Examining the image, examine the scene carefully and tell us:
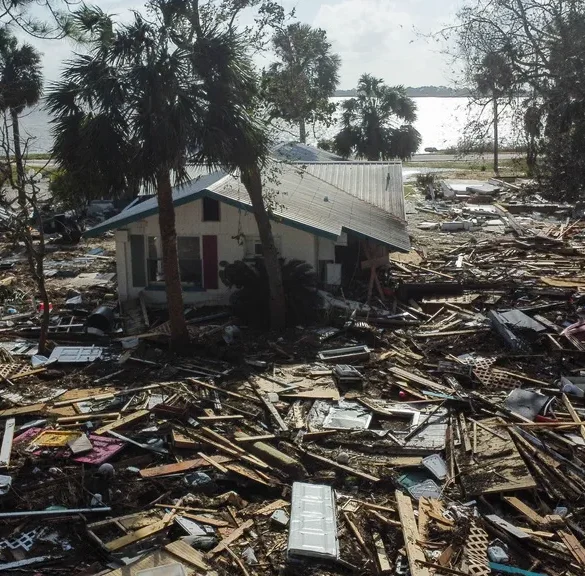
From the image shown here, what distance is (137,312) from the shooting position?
2112cm

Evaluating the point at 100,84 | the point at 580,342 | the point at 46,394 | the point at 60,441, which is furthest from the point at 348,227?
the point at 60,441

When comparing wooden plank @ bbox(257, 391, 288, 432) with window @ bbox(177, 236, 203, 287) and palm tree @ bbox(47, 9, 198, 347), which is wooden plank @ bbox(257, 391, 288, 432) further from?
window @ bbox(177, 236, 203, 287)

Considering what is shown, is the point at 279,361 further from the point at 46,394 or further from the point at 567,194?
the point at 567,194

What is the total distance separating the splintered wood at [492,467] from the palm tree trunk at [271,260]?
26.9ft

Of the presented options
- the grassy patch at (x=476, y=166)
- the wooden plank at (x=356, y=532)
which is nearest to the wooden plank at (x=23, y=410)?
the wooden plank at (x=356, y=532)

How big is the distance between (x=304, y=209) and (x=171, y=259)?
621 cm

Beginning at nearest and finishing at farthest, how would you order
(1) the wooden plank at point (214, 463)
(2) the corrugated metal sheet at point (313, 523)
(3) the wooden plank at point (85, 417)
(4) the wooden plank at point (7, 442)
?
1. (2) the corrugated metal sheet at point (313, 523)
2. (1) the wooden plank at point (214, 463)
3. (4) the wooden plank at point (7, 442)
4. (3) the wooden plank at point (85, 417)

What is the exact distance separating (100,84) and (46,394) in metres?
6.54

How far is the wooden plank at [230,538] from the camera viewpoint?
8.88 meters

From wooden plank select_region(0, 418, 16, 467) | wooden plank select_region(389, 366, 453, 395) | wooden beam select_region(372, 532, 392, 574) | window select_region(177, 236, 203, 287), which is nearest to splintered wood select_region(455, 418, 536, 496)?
wooden beam select_region(372, 532, 392, 574)

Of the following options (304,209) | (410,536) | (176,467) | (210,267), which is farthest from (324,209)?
(410,536)

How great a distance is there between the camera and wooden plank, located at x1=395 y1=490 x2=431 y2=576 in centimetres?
844

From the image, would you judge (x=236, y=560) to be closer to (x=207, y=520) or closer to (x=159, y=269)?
(x=207, y=520)

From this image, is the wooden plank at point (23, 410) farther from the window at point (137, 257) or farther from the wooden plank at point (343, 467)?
the window at point (137, 257)
